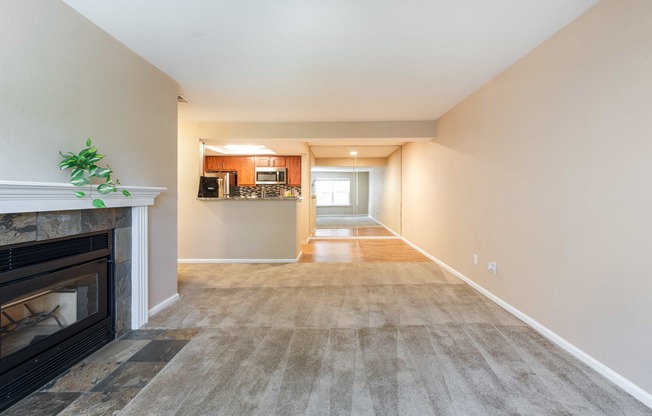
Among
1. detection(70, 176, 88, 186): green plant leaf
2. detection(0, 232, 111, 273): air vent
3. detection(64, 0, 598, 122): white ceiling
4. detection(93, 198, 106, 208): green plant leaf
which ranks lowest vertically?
detection(0, 232, 111, 273): air vent

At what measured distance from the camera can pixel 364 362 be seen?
204 centimetres

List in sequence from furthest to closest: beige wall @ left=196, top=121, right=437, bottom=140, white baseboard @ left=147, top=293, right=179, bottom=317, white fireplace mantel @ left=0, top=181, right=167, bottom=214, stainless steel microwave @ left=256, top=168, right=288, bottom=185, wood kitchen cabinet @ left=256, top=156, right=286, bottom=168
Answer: wood kitchen cabinet @ left=256, top=156, right=286, bottom=168 → stainless steel microwave @ left=256, top=168, right=288, bottom=185 → beige wall @ left=196, top=121, right=437, bottom=140 → white baseboard @ left=147, top=293, right=179, bottom=317 → white fireplace mantel @ left=0, top=181, right=167, bottom=214

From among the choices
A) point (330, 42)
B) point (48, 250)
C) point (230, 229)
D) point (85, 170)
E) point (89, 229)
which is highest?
point (330, 42)

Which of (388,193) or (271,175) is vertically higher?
(271,175)

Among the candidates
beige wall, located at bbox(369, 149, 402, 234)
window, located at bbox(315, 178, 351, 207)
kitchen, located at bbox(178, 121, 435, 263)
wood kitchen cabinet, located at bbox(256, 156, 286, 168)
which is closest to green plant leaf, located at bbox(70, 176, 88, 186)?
kitchen, located at bbox(178, 121, 435, 263)

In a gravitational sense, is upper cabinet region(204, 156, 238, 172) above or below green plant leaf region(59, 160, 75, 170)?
above

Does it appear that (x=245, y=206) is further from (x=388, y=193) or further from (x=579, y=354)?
(x=388, y=193)

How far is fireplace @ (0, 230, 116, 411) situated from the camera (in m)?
1.65

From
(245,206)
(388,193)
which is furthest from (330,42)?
(388,193)

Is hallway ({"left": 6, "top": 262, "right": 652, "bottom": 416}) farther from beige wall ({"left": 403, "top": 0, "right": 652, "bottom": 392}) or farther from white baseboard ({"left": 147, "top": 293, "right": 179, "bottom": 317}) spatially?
beige wall ({"left": 403, "top": 0, "right": 652, "bottom": 392})

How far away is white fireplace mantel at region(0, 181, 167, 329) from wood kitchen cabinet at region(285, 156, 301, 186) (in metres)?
4.78

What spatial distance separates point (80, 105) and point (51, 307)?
4.59ft

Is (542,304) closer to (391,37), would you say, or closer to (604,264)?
(604,264)

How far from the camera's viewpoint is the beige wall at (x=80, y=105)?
165 cm
